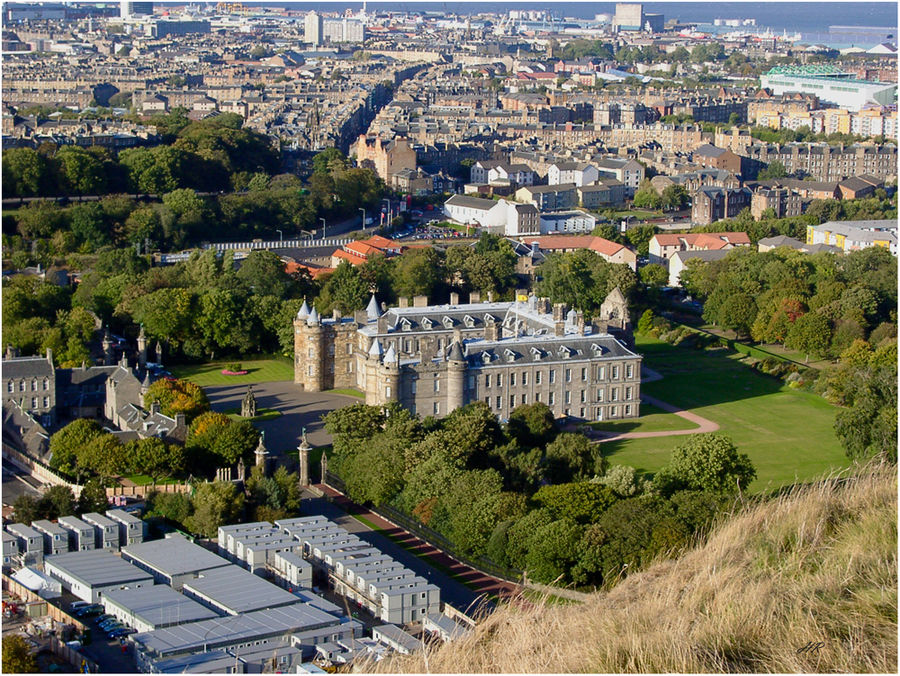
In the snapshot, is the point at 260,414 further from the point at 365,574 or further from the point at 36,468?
the point at 365,574

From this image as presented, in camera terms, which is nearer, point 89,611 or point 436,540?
point 89,611

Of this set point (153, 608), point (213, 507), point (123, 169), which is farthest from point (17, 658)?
point (123, 169)

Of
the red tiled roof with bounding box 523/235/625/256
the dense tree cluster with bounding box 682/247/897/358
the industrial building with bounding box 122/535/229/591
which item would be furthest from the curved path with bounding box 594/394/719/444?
the red tiled roof with bounding box 523/235/625/256

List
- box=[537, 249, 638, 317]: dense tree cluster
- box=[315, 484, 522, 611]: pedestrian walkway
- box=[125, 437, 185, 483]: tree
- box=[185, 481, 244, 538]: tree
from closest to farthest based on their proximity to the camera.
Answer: box=[315, 484, 522, 611]: pedestrian walkway → box=[185, 481, 244, 538]: tree → box=[125, 437, 185, 483]: tree → box=[537, 249, 638, 317]: dense tree cluster

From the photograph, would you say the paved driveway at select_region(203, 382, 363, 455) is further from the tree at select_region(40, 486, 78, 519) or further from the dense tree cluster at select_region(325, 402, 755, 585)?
the tree at select_region(40, 486, 78, 519)

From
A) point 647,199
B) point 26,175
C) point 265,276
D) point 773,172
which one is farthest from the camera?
point 773,172

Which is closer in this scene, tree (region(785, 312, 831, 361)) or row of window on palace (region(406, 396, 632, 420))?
row of window on palace (region(406, 396, 632, 420))
